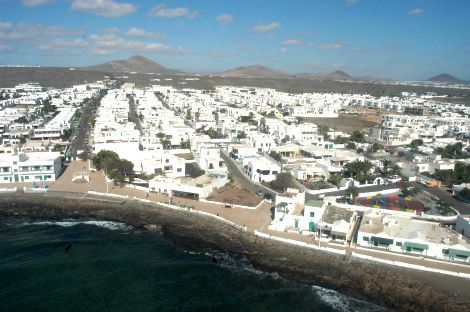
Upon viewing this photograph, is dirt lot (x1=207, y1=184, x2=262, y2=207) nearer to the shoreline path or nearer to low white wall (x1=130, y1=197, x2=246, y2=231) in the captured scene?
the shoreline path

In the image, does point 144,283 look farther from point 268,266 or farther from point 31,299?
point 268,266

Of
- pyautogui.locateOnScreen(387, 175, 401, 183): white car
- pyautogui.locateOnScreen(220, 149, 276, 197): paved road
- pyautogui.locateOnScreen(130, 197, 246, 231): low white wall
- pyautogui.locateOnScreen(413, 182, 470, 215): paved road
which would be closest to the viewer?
pyautogui.locateOnScreen(130, 197, 246, 231): low white wall

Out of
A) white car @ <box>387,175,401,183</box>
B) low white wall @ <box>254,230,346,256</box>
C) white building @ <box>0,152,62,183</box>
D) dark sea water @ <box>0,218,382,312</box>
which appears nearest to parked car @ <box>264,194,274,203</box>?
low white wall @ <box>254,230,346,256</box>

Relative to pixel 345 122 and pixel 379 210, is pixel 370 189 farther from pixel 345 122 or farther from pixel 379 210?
pixel 345 122

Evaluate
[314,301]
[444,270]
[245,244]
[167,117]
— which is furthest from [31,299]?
[167,117]

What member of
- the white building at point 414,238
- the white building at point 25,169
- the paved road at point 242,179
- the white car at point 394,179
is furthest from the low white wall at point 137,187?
the white car at point 394,179

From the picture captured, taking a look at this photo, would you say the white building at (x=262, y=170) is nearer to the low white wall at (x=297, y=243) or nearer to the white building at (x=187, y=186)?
the white building at (x=187, y=186)
